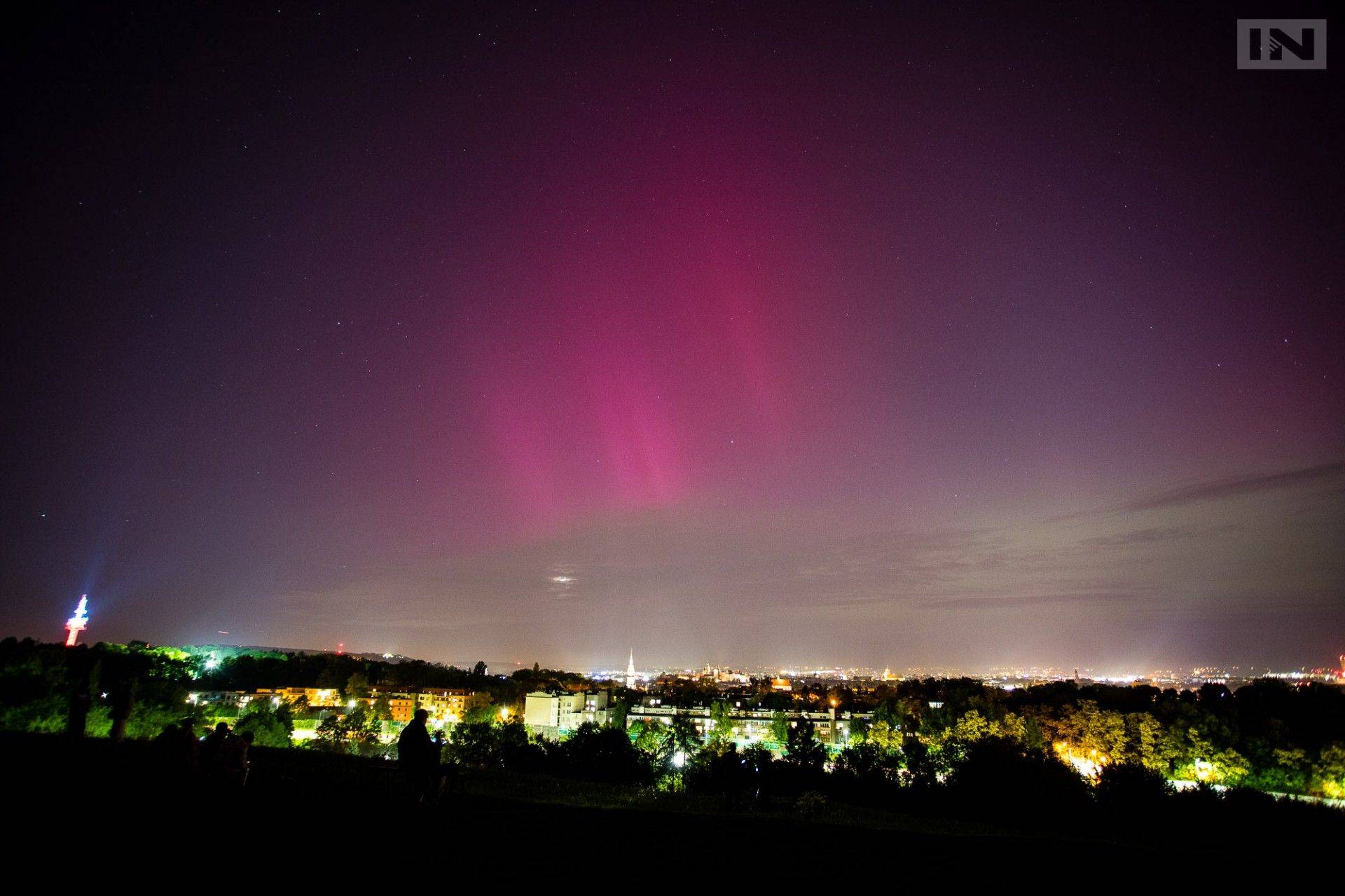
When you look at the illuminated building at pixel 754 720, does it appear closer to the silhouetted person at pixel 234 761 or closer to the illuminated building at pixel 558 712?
the illuminated building at pixel 558 712

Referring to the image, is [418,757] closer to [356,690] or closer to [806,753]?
[806,753]

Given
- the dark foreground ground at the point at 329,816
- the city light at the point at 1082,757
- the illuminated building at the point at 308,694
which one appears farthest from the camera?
the illuminated building at the point at 308,694

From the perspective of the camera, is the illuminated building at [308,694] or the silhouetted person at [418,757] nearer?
the silhouetted person at [418,757]

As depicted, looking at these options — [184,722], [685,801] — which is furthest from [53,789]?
[685,801]

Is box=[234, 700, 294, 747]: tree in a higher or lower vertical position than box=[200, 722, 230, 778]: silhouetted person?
lower

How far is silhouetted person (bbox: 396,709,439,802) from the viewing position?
11695 millimetres

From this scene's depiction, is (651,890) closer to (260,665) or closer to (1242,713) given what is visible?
(1242,713)

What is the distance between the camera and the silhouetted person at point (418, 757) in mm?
11695

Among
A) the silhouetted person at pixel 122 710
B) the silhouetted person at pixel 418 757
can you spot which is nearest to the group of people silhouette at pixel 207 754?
the silhouetted person at pixel 418 757

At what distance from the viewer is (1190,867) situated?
10.9 metres

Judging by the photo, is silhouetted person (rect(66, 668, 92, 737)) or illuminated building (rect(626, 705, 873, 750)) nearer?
silhouetted person (rect(66, 668, 92, 737))

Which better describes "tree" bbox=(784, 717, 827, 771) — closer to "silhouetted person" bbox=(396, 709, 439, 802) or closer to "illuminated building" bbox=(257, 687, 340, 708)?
"silhouetted person" bbox=(396, 709, 439, 802)

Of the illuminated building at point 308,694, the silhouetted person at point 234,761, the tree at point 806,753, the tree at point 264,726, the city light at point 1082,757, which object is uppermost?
the silhouetted person at point 234,761

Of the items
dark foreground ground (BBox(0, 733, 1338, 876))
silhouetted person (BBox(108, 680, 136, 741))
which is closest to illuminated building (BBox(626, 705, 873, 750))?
dark foreground ground (BBox(0, 733, 1338, 876))
